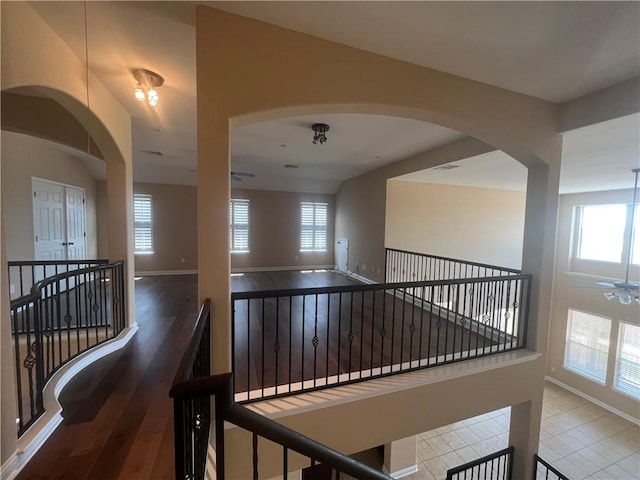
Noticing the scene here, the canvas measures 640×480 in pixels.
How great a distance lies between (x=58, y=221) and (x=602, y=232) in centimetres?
1272

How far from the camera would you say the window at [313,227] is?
9.08 m

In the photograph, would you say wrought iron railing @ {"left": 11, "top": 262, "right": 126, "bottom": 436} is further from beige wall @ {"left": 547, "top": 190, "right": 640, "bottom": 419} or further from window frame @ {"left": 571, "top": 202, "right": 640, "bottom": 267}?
beige wall @ {"left": 547, "top": 190, "right": 640, "bottom": 419}

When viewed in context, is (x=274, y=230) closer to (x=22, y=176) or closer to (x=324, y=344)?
(x=22, y=176)

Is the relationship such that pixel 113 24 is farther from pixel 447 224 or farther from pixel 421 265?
pixel 447 224

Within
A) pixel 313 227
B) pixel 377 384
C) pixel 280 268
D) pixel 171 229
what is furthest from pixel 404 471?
pixel 171 229

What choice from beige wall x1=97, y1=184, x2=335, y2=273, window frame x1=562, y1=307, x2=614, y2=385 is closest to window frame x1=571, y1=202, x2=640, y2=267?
window frame x1=562, y1=307, x2=614, y2=385

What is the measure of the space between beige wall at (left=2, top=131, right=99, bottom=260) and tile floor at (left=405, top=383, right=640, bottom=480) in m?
7.87

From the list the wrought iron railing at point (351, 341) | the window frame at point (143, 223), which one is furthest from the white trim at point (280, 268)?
the wrought iron railing at point (351, 341)

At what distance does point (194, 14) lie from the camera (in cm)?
192

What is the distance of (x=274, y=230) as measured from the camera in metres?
8.75

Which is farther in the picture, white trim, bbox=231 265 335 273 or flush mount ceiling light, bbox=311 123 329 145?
white trim, bbox=231 265 335 273

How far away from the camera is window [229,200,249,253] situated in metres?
8.33

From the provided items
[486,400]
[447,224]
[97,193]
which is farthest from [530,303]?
[97,193]

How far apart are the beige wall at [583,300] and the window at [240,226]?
8.99 meters
